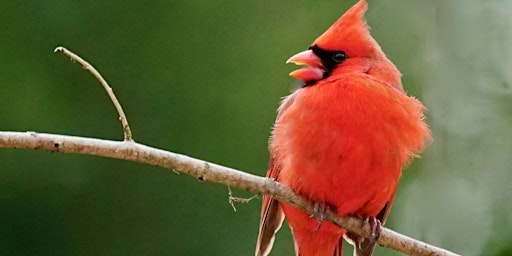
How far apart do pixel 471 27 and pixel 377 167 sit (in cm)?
257

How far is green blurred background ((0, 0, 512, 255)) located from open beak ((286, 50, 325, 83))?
79 centimetres

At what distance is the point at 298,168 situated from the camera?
337 centimetres

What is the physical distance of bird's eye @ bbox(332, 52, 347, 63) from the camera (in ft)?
11.9

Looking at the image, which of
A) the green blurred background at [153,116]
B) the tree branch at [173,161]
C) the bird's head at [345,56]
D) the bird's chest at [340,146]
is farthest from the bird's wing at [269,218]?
the green blurred background at [153,116]

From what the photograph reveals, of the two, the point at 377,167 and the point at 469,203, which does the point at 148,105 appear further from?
the point at 469,203

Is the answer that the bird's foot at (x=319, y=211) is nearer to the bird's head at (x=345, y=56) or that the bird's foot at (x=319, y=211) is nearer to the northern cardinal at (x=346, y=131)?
the northern cardinal at (x=346, y=131)

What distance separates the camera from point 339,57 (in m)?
3.64

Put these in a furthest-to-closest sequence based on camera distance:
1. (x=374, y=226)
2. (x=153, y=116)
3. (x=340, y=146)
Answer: (x=153, y=116) < (x=374, y=226) < (x=340, y=146)

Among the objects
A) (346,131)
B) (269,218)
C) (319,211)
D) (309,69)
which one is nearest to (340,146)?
(346,131)

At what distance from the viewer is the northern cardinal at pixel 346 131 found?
3.31 m

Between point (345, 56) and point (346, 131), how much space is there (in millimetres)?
427

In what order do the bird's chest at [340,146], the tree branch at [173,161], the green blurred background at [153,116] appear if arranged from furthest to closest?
the green blurred background at [153,116] → the bird's chest at [340,146] → the tree branch at [173,161]

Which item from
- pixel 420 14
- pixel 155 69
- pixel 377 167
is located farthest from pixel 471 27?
pixel 377 167

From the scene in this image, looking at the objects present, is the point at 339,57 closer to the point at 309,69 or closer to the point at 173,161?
the point at 309,69
